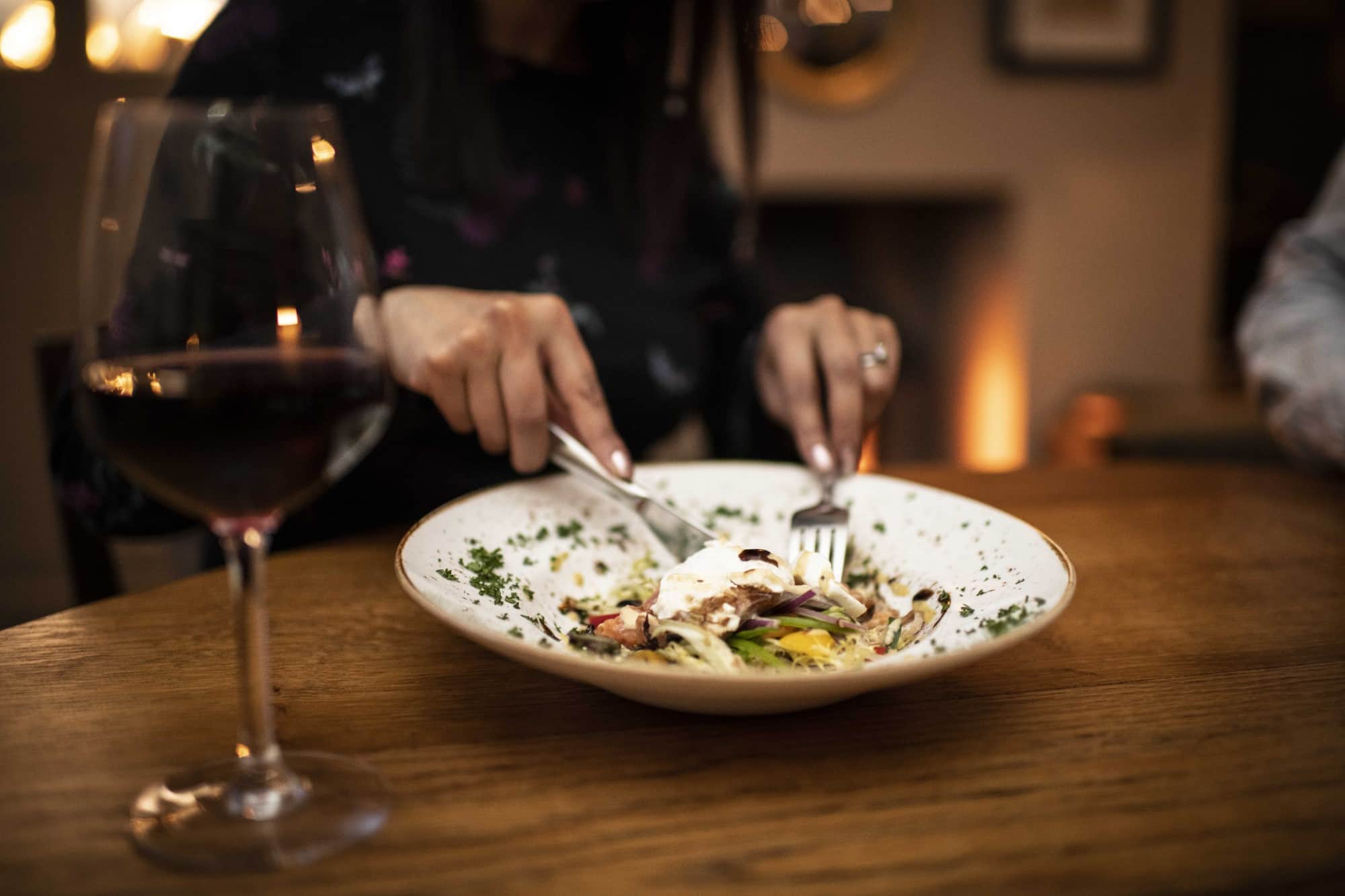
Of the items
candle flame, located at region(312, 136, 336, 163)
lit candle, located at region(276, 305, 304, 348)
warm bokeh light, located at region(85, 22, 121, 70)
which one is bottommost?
lit candle, located at region(276, 305, 304, 348)

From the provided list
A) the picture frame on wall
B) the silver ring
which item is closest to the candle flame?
the silver ring

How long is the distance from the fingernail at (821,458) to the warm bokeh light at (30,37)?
326cm

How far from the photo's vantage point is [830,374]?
3.14ft

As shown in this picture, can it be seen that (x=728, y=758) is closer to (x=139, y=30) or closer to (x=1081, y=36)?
(x=139, y=30)

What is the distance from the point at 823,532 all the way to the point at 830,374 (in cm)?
21

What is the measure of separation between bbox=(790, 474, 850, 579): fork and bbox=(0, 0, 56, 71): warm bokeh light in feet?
10.9

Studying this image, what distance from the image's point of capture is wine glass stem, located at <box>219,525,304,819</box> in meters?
0.41

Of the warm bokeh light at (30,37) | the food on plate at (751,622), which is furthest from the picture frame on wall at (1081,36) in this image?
the food on plate at (751,622)

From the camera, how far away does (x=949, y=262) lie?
4398 millimetres

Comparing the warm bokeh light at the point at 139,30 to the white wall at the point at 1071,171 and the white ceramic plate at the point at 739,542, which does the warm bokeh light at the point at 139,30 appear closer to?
the white wall at the point at 1071,171

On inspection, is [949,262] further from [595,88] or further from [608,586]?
[608,586]

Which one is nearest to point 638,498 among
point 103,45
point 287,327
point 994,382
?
point 287,327

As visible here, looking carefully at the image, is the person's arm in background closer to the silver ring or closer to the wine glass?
the silver ring

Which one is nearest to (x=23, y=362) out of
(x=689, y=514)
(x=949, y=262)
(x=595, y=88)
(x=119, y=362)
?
(x=595, y=88)
